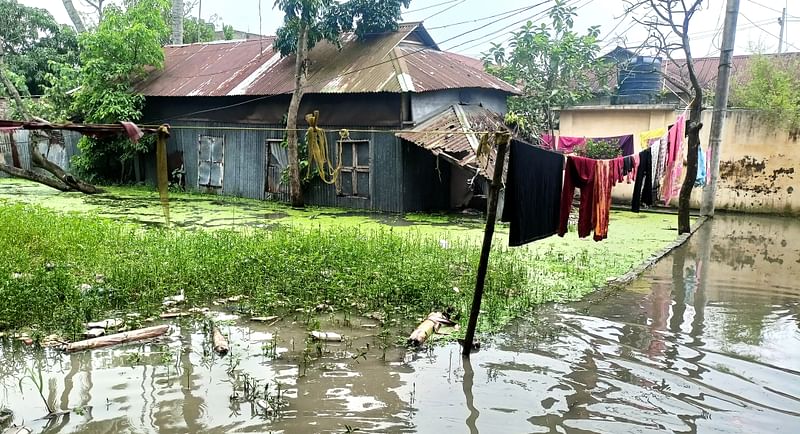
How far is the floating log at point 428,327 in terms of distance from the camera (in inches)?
223

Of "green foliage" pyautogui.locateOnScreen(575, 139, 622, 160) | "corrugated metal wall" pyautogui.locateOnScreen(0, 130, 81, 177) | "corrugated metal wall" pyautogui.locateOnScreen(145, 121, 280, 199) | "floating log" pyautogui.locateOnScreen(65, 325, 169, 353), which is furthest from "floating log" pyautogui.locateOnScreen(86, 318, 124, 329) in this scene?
"corrugated metal wall" pyautogui.locateOnScreen(0, 130, 81, 177)

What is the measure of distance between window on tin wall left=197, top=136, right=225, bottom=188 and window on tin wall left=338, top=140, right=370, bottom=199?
421 cm

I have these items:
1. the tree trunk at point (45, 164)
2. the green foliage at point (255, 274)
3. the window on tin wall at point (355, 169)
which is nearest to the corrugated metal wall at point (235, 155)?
the window on tin wall at point (355, 169)

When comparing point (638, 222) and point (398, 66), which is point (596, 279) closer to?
point (638, 222)

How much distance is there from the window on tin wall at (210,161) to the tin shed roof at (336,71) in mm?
1446

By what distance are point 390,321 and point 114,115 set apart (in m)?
13.9

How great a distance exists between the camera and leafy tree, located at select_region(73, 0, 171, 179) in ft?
57.1

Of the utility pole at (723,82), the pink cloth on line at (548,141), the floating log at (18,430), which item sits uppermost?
the utility pole at (723,82)

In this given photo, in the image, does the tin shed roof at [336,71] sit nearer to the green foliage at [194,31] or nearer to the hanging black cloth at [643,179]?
the hanging black cloth at [643,179]

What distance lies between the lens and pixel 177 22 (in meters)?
23.7

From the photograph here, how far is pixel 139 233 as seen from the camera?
9.95 m

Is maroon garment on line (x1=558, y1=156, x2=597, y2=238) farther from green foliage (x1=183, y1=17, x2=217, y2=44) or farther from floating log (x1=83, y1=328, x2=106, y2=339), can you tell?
green foliage (x1=183, y1=17, x2=217, y2=44)

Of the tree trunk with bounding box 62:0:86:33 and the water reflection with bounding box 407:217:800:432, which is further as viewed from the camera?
the tree trunk with bounding box 62:0:86:33

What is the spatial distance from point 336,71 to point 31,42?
529 inches
